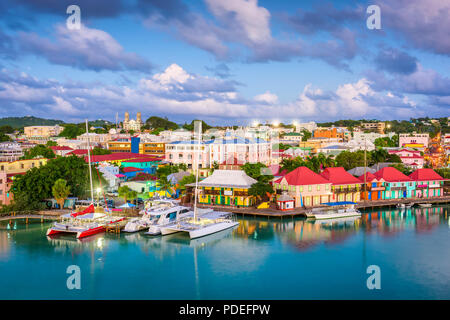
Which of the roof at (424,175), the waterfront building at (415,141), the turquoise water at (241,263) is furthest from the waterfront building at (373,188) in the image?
the waterfront building at (415,141)

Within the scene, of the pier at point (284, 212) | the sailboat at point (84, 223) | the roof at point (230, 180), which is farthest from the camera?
the roof at point (230, 180)

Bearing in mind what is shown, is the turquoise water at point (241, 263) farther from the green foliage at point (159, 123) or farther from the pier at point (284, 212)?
the green foliage at point (159, 123)

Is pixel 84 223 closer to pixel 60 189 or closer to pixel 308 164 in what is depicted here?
pixel 60 189

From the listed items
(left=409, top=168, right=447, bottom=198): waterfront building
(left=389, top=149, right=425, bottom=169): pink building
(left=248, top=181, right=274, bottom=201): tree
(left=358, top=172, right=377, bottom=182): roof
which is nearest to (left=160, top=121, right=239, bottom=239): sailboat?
(left=248, top=181, right=274, bottom=201): tree

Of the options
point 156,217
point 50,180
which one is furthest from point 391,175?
point 50,180

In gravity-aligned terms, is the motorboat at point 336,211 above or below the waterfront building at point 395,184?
below
